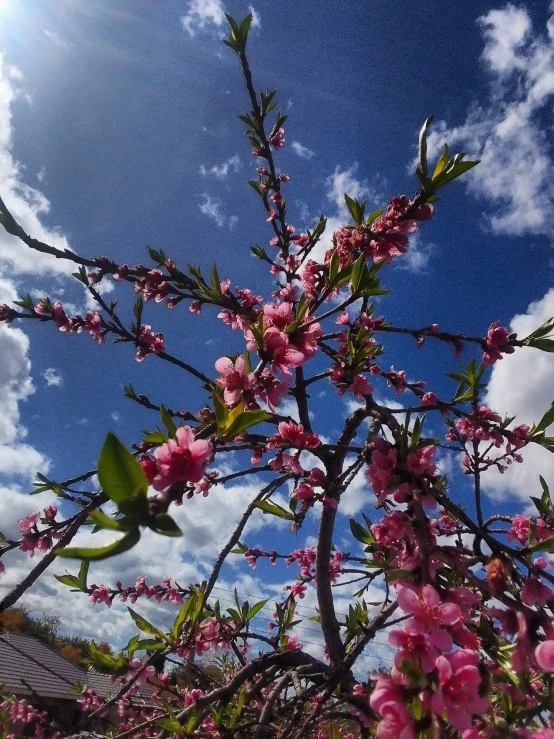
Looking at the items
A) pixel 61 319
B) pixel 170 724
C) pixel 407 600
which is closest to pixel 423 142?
pixel 407 600

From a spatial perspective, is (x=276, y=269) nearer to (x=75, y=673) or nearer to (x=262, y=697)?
(x=262, y=697)

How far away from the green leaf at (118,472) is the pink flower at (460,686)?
0.68 m

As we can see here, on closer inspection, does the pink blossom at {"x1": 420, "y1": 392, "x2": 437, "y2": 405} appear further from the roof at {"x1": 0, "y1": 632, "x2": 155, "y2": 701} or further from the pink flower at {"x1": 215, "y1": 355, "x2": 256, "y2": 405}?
the roof at {"x1": 0, "y1": 632, "x2": 155, "y2": 701}

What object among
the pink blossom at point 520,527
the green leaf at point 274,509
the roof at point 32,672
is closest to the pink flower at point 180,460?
the green leaf at point 274,509

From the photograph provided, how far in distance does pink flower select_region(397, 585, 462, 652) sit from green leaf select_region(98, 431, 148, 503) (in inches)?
24.0

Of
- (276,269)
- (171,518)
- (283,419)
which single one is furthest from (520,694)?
(276,269)

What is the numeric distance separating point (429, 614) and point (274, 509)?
109 cm

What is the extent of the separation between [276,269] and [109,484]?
3.80 m

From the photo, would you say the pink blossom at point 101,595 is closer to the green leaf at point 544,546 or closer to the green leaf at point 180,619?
the green leaf at point 180,619

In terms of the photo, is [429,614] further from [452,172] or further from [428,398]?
[428,398]

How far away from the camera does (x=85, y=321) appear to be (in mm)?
4078

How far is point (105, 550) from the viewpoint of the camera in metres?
0.71

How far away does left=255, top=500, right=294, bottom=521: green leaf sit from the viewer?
2041 mm

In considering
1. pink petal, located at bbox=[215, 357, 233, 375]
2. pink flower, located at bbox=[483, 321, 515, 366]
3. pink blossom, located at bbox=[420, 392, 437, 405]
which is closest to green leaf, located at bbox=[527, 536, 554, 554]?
pink petal, located at bbox=[215, 357, 233, 375]
